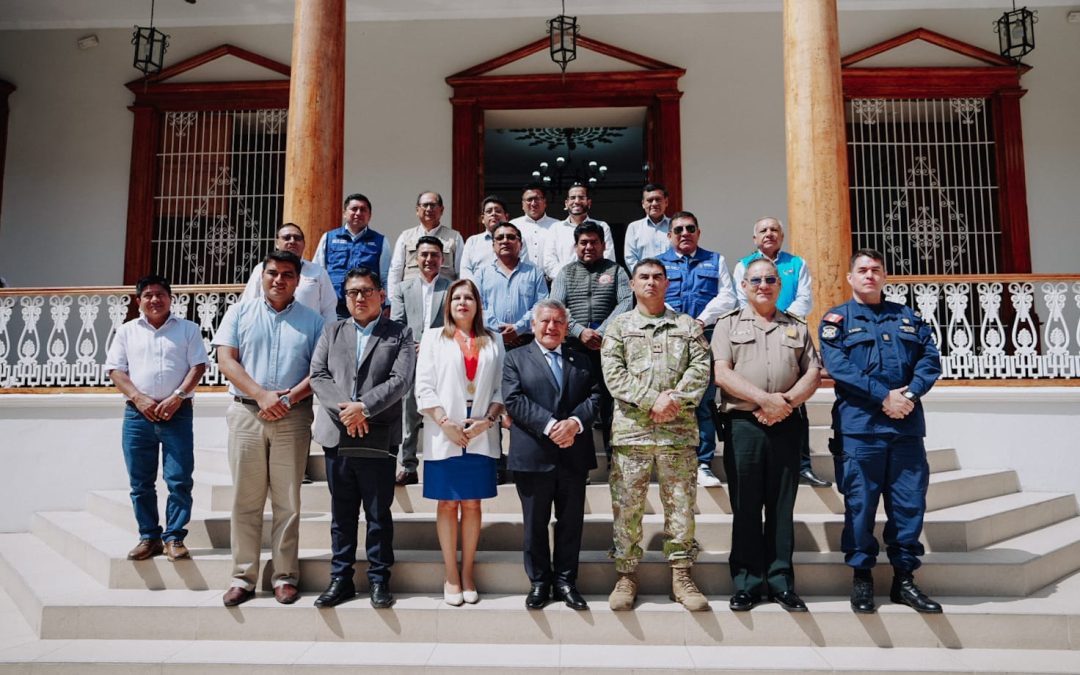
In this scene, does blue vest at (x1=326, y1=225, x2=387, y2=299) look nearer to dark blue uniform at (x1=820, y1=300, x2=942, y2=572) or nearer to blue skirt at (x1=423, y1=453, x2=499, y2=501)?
blue skirt at (x1=423, y1=453, x2=499, y2=501)

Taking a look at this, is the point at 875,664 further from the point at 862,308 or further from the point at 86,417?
the point at 86,417

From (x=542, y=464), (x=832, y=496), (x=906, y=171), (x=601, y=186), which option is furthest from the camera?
(x=601, y=186)

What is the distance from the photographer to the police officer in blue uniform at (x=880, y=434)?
372cm

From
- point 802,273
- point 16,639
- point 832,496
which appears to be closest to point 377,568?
point 16,639

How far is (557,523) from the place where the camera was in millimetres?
3871

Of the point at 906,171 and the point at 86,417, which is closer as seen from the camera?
the point at 86,417

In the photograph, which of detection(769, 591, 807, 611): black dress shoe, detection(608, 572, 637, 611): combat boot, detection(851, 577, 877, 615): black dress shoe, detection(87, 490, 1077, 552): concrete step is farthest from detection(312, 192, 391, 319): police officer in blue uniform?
detection(851, 577, 877, 615): black dress shoe

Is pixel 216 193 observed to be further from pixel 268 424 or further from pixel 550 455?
pixel 550 455

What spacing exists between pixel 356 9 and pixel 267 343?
668 cm

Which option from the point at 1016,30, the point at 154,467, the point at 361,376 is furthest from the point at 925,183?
the point at 154,467

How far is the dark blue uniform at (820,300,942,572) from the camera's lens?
3736mm

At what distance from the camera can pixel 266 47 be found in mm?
9281

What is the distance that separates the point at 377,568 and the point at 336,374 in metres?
1.05

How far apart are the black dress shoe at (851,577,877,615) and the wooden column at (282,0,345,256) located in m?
4.60
